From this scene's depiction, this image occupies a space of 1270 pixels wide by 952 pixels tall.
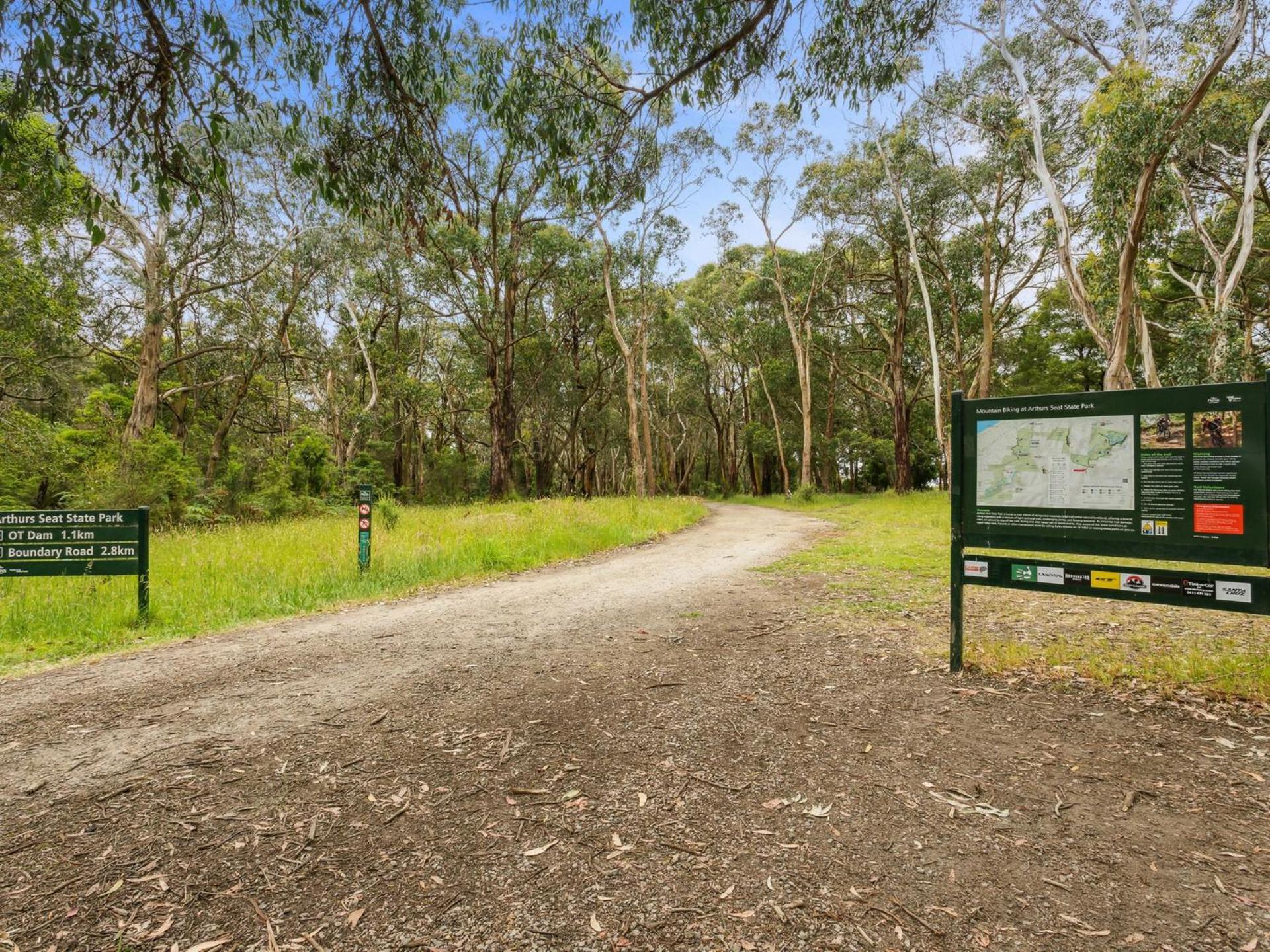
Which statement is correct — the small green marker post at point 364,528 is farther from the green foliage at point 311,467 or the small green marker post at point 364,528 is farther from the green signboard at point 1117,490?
the green foliage at point 311,467

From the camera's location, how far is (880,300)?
27.5 meters

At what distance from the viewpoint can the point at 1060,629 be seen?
488cm

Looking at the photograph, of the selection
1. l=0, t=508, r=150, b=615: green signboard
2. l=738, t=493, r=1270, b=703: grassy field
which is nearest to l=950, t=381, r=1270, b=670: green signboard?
l=738, t=493, r=1270, b=703: grassy field

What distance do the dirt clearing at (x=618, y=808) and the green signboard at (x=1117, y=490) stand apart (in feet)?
2.34

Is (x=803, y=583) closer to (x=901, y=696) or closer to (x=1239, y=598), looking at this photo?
(x=901, y=696)

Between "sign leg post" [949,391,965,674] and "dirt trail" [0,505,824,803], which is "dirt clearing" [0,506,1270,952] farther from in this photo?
"sign leg post" [949,391,965,674]

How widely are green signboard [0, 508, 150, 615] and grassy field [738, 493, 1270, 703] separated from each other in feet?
21.6

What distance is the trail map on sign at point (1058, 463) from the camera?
11.2ft

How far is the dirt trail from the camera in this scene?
3.04 m

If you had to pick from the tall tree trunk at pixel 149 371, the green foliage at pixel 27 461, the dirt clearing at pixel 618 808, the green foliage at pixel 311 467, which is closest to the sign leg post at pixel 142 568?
the dirt clearing at pixel 618 808

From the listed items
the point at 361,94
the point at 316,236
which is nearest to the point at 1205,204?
the point at 361,94

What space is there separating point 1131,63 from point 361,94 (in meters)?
12.6

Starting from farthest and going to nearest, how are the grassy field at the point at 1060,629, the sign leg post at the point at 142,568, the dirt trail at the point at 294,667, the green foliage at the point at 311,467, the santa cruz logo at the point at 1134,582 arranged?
the green foliage at the point at 311,467, the sign leg post at the point at 142,568, the grassy field at the point at 1060,629, the santa cruz logo at the point at 1134,582, the dirt trail at the point at 294,667

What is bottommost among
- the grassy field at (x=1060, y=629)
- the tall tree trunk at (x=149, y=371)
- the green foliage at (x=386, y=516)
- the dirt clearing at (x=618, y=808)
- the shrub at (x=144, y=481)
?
the dirt clearing at (x=618, y=808)
